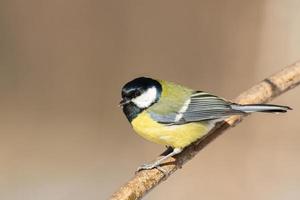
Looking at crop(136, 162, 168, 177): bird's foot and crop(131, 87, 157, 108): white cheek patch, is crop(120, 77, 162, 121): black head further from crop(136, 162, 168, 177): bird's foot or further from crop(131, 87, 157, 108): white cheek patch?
crop(136, 162, 168, 177): bird's foot

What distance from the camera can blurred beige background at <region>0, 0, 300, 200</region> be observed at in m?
2.41

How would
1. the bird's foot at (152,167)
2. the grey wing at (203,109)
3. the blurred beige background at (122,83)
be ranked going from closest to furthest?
the bird's foot at (152,167)
the grey wing at (203,109)
the blurred beige background at (122,83)

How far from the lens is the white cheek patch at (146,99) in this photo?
139 centimetres

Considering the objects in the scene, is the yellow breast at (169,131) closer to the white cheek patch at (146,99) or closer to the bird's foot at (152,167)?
the white cheek patch at (146,99)

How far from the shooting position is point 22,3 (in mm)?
2562

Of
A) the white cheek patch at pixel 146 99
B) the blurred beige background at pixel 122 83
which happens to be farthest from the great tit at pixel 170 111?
the blurred beige background at pixel 122 83

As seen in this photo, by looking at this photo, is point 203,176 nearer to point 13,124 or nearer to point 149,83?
point 13,124

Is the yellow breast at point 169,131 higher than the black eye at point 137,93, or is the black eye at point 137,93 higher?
the black eye at point 137,93

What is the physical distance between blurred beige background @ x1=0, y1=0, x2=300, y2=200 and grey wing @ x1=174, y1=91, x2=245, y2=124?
0.97m

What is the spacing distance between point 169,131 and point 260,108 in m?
0.20

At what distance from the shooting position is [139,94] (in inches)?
54.3

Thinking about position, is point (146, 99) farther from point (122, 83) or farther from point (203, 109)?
point (122, 83)

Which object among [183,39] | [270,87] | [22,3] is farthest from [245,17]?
[270,87]

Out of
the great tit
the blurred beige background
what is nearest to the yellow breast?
the great tit
